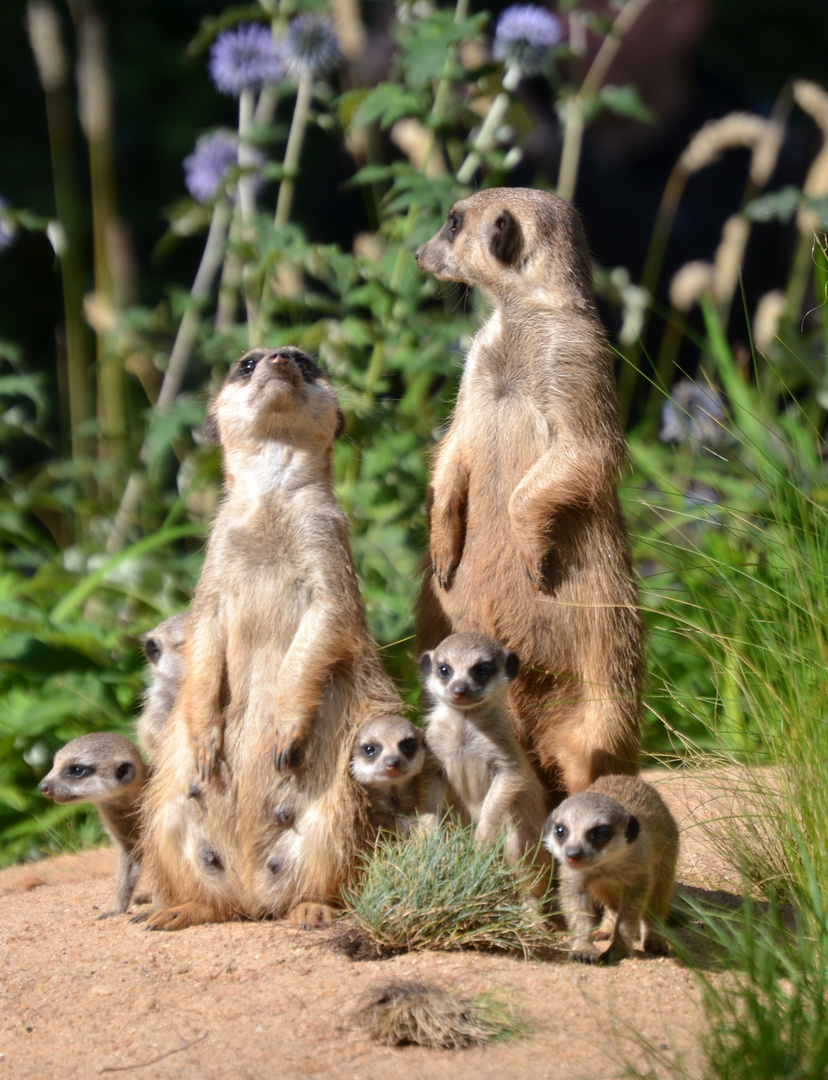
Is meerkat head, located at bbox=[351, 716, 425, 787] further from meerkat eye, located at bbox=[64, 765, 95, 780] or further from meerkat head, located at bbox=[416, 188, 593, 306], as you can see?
meerkat head, located at bbox=[416, 188, 593, 306]

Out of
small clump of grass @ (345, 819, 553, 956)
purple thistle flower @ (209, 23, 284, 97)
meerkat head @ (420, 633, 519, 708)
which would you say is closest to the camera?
small clump of grass @ (345, 819, 553, 956)

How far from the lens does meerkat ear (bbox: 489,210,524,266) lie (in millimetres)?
3447

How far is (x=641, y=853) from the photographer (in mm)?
2910

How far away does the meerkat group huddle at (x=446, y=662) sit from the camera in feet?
10.1

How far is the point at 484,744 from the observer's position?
3176 millimetres

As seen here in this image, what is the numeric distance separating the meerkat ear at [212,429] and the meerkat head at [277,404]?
0.01 meters

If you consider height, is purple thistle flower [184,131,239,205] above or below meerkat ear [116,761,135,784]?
above

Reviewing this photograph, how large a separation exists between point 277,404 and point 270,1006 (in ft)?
4.88

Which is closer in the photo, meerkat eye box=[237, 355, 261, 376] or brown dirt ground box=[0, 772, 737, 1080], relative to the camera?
brown dirt ground box=[0, 772, 737, 1080]

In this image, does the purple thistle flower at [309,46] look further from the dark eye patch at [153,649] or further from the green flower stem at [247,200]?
the dark eye patch at [153,649]

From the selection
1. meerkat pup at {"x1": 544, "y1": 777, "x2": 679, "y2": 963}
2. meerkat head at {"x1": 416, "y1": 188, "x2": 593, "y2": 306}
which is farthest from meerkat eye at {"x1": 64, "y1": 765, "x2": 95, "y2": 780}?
meerkat head at {"x1": 416, "y1": 188, "x2": 593, "y2": 306}

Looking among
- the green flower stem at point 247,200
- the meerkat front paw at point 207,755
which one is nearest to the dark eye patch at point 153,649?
the meerkat front paw at point 207,755

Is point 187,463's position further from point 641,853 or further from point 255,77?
point 641,853

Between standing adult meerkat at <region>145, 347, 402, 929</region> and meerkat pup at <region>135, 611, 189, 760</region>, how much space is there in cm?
45
